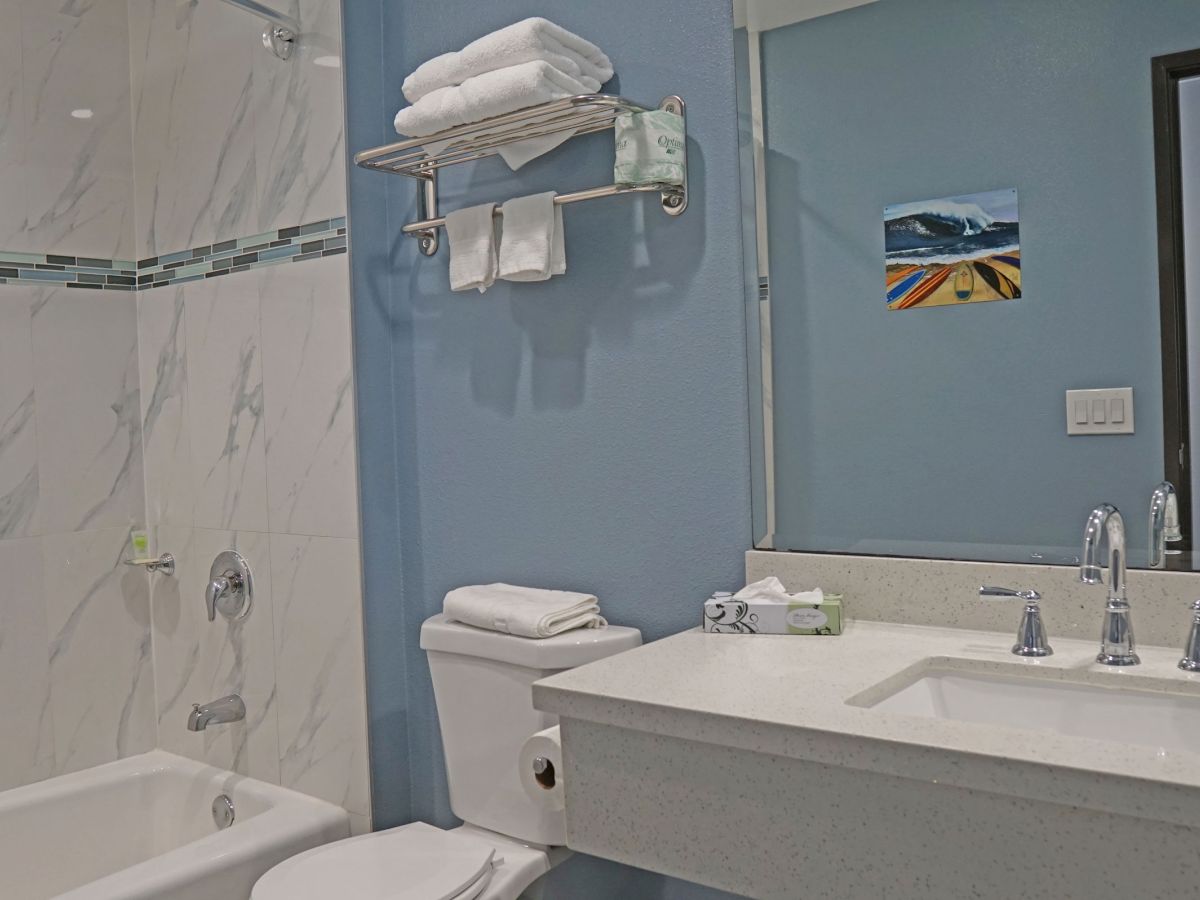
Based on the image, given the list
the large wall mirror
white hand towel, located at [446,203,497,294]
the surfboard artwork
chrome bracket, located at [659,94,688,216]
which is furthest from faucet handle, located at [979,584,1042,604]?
white hand towel, located at [446,203,497,294]

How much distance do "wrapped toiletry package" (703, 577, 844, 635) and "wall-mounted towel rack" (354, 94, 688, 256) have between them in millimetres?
652

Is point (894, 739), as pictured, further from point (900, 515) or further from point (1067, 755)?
point (900, 515)

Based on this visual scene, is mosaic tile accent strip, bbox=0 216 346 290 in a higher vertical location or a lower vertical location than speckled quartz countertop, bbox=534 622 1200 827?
higher

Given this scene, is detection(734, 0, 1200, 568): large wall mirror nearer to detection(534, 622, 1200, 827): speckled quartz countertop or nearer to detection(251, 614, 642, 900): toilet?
detection(534, 622, 1200, 827): speckled quartz countertop

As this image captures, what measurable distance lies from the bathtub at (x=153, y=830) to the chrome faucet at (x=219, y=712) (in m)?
0.14

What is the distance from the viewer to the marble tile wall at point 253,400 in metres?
2.13

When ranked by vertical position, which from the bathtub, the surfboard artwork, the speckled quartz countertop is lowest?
the bathtub

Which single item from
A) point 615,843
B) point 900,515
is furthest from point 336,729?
point 900,515

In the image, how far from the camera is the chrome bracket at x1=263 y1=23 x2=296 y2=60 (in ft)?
7.06

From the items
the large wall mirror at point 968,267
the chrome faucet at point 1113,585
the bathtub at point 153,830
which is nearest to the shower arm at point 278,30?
the large wall mirror at point 968,267

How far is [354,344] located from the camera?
6.89ft

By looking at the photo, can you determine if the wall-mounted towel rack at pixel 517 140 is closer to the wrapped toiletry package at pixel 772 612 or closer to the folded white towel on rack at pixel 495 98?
the folded white towel on rack at pixel 495 98

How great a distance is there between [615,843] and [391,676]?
1004 millimetres

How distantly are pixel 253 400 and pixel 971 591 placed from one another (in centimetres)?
Answer: 152
